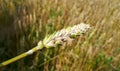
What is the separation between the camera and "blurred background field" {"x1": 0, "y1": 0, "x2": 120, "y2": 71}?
6.16 ft

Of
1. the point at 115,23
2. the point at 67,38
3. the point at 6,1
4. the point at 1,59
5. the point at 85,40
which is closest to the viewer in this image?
the point at 67,38

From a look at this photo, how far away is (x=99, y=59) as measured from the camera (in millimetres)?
1967

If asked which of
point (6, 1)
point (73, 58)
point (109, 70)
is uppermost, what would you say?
point (6, 1)

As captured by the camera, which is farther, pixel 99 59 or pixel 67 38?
pixel 99 59

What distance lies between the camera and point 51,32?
7.11 feet

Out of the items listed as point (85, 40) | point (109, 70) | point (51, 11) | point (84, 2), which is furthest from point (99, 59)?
point (84, 2)

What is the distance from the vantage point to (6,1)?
231cm

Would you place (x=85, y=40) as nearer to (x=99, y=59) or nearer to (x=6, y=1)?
(x=99, y=59)

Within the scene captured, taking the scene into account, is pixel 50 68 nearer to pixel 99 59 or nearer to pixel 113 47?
pixel 99 59

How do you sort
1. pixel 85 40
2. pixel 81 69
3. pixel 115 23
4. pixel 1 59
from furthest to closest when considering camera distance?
pixel 115 23
pixel 85 40
pixel 1 59
pixel 81 69

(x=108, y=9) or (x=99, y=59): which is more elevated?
(x=108, y=9)

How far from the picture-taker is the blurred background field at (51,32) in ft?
6.16

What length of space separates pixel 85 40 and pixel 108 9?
128cm

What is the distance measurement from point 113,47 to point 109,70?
0.34 meters
